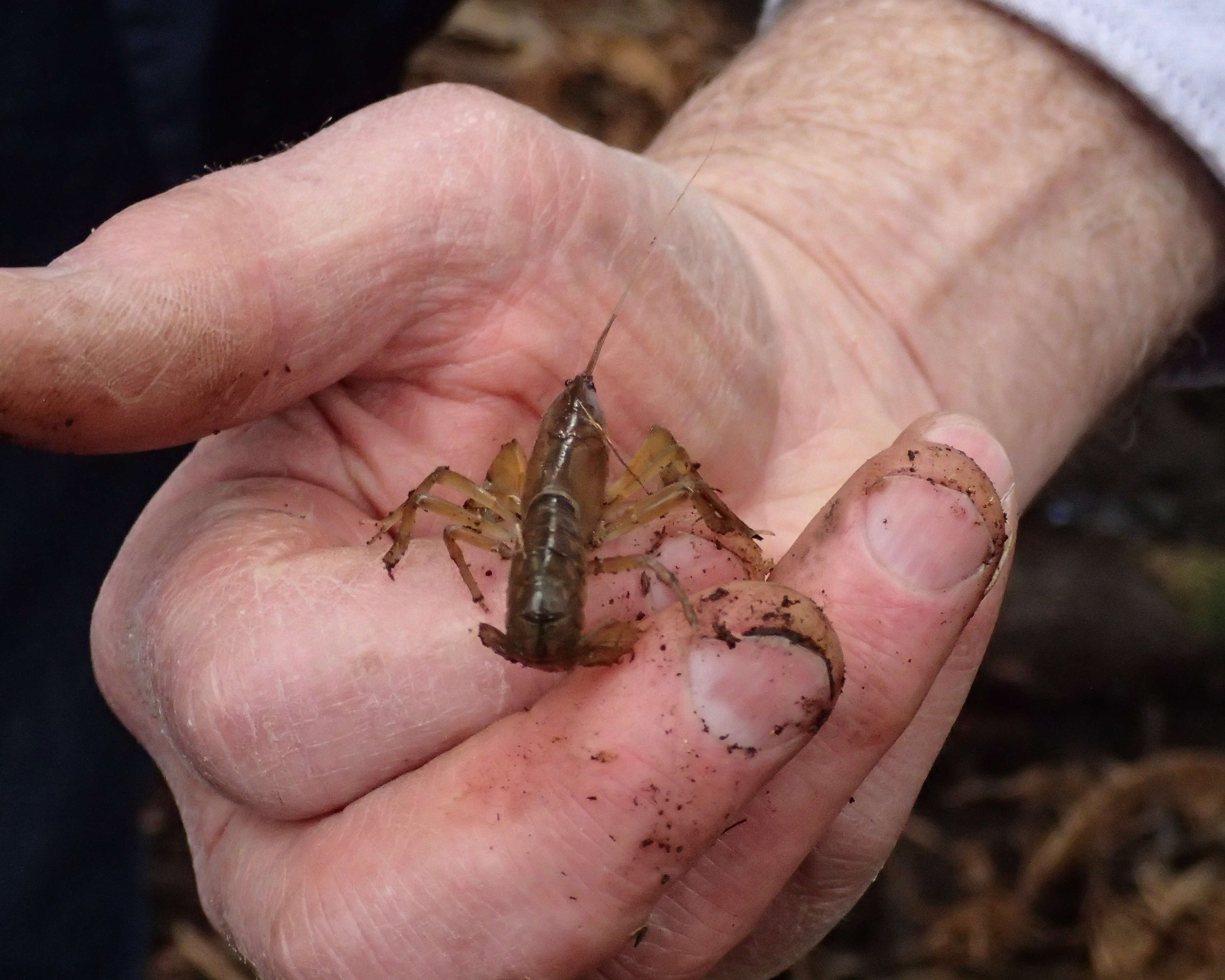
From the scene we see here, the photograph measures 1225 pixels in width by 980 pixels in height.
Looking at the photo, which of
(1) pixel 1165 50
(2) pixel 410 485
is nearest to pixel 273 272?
(2) pixel 410 485

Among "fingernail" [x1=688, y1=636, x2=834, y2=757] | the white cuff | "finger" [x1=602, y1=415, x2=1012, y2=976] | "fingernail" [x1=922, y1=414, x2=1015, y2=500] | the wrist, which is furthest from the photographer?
the wrist

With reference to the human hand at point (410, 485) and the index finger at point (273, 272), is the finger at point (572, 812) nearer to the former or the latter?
the human hand at point (410, 485)

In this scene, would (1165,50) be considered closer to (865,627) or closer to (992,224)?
(992,224)

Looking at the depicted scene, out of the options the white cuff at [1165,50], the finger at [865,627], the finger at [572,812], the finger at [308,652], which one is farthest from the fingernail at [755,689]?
the white cuff at [1165,50]

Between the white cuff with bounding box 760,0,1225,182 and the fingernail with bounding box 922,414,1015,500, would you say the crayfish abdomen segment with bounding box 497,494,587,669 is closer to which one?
the fingernail with bounding box 922,414,1015,500

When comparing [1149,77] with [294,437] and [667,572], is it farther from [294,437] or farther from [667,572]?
[294,437]

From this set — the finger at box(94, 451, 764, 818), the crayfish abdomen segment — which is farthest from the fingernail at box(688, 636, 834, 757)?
the finger at box(94, 451, 764, 818)
